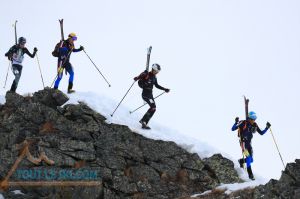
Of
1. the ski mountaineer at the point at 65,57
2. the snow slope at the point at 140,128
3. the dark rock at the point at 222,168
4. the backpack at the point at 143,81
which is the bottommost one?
the dark rock at the point at 222,168

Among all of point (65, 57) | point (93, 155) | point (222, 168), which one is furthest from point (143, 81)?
point (222, 168)

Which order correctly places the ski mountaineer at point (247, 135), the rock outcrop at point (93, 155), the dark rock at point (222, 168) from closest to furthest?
1. the rock outcrop at point (93, 155)
2. the ski mountaineer at point (247, 135)
3. the dark rock at point (222, 168)

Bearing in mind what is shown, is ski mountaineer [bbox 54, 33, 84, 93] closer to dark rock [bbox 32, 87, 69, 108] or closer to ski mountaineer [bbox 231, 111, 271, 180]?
dark rock [bbox 32, 87, 69, 108]

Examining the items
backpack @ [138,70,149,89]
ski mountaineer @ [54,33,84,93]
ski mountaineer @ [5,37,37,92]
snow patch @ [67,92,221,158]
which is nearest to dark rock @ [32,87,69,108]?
snow patch @ [67,92,221,158]

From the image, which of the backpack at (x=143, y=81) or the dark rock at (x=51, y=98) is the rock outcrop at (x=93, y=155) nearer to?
the dark rock at (x=51, y=98)

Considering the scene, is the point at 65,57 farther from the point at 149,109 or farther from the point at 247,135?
the point at 247,135

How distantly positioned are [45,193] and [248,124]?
9.02 m

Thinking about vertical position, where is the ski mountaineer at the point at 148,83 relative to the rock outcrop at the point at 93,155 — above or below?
above

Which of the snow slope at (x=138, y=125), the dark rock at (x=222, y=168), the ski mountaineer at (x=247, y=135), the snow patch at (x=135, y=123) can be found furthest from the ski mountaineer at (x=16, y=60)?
the ski mountaineer at (x=247, y=135)

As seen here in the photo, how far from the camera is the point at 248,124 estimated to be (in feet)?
68.3

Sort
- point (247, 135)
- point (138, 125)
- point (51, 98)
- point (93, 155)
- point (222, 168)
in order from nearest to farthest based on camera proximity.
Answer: point (93, 155) < point (247, 135) < point (222, 168) < point (51, 98) < point (138, 125)

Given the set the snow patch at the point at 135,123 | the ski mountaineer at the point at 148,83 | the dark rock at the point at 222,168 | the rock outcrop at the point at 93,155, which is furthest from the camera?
the ski mountaineer at the point at 148,83

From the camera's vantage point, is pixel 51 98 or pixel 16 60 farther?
pixel 16 60

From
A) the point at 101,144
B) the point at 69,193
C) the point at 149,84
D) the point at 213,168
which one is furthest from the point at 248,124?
the point at 69,193
